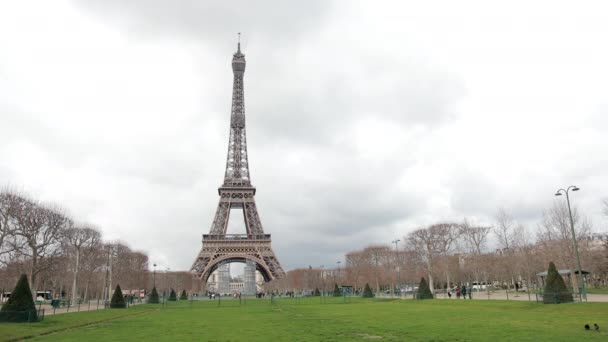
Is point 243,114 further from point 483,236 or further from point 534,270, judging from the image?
point 534,270

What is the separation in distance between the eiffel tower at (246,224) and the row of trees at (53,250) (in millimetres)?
12780

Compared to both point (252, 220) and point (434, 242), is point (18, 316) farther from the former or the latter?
point (252, 220)

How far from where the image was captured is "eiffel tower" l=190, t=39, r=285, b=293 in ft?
279

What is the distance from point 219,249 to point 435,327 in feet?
232

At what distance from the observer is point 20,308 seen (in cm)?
2730

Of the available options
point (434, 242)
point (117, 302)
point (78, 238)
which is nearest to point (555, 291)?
point (434, 242)

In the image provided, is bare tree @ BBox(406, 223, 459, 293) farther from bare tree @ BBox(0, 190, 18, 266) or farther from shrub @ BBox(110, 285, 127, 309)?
bare tree @ BBox(0, 190, 18, 266)

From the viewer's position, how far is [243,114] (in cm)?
10031

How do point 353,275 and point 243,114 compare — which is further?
point 243,114

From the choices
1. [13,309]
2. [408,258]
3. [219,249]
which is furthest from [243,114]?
[13,309]

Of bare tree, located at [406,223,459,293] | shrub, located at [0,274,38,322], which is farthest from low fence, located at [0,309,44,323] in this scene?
bare tree, located at [406,223,459,293]

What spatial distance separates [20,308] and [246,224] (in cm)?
6512

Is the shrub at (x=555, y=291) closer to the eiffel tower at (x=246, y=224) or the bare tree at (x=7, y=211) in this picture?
the bare tree at (x=7, y=211)

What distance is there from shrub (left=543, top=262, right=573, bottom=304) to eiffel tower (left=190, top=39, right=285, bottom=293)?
58.5 meters
